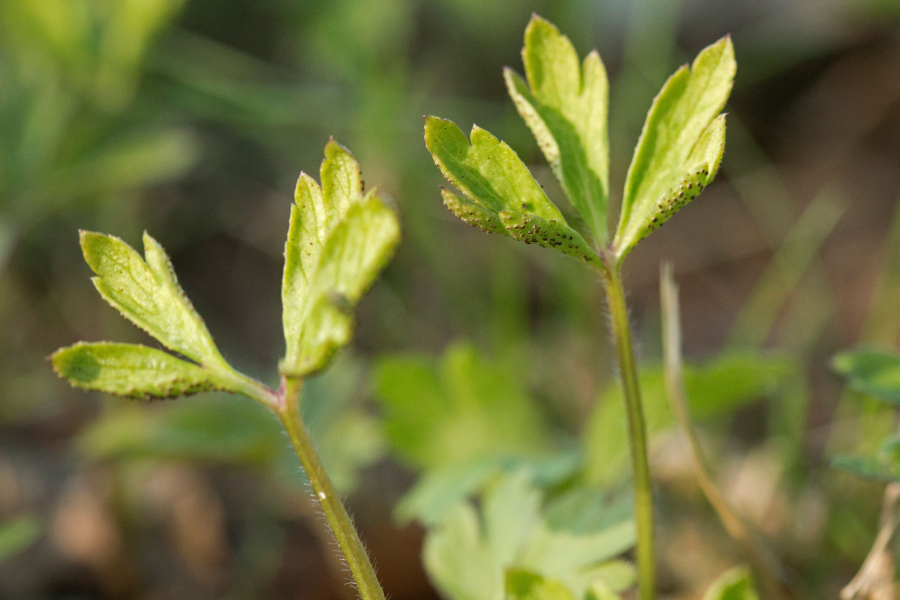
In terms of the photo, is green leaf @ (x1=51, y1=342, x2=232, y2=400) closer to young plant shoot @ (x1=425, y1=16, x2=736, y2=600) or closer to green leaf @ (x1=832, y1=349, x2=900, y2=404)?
young plant shoot @ (x1=425, y1=16, x2=736, y2=600)

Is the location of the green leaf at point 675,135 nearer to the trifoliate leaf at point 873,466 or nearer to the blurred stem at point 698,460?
the blurred stem at point 698,460

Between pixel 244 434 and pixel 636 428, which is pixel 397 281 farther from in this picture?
pixel 636 428

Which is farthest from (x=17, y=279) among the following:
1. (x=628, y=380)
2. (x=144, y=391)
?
(x=628, y=380)

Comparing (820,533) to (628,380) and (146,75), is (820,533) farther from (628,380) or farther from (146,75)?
(146,75)

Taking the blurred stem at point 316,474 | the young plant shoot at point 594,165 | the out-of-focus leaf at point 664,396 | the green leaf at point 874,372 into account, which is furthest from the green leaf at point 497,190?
the out-of-focus leaf at point 664,396

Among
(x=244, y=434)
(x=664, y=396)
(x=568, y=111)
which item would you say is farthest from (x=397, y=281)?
(x=568, y=111)
